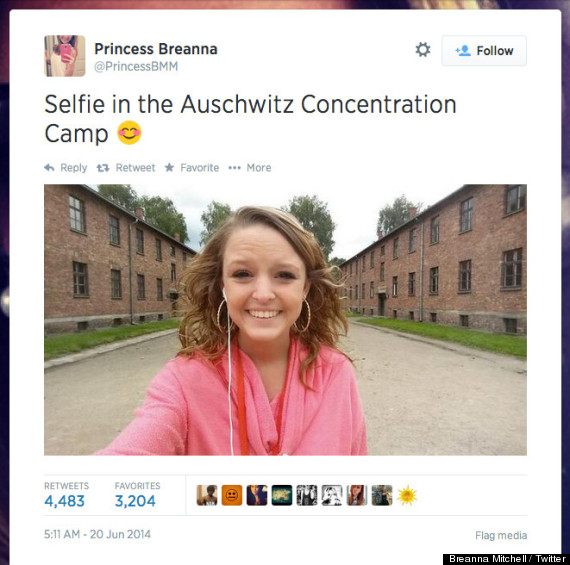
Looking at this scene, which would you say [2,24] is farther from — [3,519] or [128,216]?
[3,519]

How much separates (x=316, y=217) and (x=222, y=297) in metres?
0.34

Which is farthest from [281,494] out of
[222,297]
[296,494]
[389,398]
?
[222,297]

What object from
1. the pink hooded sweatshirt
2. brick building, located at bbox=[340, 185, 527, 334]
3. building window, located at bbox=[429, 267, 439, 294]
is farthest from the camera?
building window, located at bbox=[429, 267, 439, 294]

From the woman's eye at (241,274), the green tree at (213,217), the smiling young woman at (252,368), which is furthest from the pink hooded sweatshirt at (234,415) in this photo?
the green tree at (213,217)

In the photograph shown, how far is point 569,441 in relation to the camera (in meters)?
0.72

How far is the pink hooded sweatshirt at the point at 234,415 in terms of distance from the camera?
605mm

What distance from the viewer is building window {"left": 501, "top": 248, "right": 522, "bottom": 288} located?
2.33 feet

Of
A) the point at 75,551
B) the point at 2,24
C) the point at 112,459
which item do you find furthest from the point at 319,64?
the point at 75,551

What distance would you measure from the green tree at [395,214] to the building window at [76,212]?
81cm

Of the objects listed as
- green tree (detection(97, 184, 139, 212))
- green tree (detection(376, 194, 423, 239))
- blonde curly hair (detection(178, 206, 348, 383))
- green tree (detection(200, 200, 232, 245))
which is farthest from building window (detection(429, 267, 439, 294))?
green tree (detection(97, 184, 139, 212))

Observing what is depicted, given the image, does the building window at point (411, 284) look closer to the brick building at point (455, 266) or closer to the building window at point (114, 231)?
the brick building at point (455, 266)

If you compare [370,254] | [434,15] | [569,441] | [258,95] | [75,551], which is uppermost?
[434,15]

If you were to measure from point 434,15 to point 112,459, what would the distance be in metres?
1.43

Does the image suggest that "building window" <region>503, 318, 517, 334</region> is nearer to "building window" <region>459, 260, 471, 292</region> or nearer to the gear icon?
"building window" <region>459, 260, 471, 292</region>
